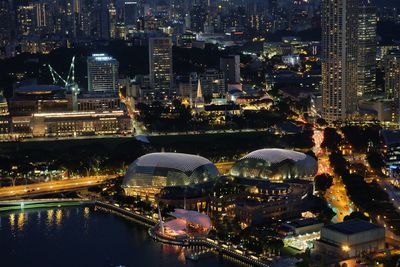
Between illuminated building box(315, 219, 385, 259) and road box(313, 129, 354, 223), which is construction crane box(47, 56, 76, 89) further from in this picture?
illuminated building box(315, 219, 385, 259)

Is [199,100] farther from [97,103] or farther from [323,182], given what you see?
[323,182]

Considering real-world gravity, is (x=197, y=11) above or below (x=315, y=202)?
above

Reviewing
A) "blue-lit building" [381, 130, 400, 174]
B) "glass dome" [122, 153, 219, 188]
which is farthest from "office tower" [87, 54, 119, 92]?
"glass dome" [122, 153, 219, 188]

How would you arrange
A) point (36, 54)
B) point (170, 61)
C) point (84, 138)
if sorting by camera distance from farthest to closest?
1. point (36, 54)
2. point (170, 61)
3. point (84, 138)

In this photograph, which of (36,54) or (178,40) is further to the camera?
(178,40)

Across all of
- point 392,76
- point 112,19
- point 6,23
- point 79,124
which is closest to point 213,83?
point 392,76

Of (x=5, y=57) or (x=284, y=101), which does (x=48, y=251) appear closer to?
(x=284, y=101)

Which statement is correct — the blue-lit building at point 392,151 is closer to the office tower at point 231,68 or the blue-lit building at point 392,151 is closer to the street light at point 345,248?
the street light at point 345,248

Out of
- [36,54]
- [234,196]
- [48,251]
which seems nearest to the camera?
[48,251]

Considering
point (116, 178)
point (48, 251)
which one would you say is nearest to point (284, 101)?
point (116, 178)
